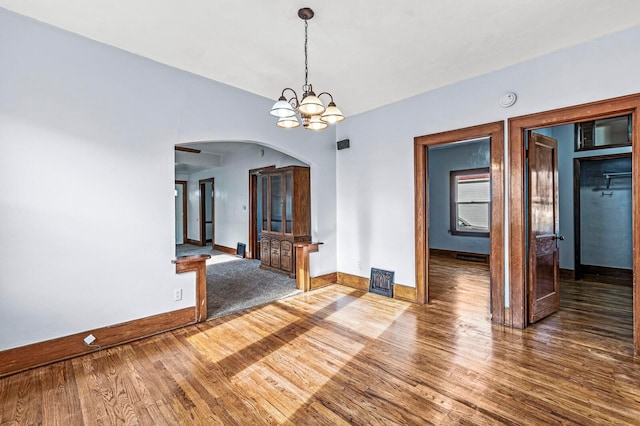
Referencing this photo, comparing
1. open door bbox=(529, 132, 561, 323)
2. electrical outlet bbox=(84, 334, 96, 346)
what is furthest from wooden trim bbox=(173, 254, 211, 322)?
open door bbox=(529, 132, 561, 323)

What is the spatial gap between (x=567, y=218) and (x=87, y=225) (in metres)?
7.01

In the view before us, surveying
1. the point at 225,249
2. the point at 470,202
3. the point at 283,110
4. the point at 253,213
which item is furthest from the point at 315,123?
the point at 225,249

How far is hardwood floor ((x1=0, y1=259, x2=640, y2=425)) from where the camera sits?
1.98 metres

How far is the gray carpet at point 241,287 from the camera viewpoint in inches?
162

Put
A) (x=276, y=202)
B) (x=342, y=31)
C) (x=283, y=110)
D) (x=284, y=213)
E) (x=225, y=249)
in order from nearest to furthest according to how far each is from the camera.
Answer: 1. (x=283, y=110)
2. (x=342, y=31)
3. (x=284, y=213)
4. (x=276, y=202)
5. (x=225, y=249)

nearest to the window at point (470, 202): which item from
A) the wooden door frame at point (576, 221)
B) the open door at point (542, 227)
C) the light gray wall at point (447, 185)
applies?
the light gray wall at point (447, 185)

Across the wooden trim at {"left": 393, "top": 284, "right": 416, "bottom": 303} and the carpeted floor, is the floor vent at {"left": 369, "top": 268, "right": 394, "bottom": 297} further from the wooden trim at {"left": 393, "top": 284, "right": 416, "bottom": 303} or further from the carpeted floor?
the carpeted floor

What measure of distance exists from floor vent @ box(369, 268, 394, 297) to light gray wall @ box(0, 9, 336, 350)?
2.54 meters

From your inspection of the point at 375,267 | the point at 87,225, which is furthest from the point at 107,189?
the point at 375,267

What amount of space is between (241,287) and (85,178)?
2.81 m

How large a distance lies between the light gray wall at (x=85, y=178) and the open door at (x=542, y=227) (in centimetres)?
379

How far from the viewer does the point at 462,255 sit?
743cm


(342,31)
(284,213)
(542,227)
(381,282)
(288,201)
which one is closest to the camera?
(342,31)

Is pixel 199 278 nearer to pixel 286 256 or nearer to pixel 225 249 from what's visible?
pixel 286 256
